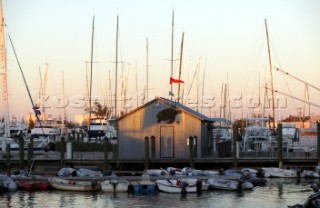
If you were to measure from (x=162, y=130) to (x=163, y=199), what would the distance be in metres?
10.6

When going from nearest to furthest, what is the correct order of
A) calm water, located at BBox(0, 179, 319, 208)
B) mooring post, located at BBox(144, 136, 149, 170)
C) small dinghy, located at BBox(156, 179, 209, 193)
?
calm water, located at BBox(0, 179, 319, 208) < small dinghy, located at BBox(156, 179, 209, 193) < mooring post, located at BBox(144, 136, 149, 170)

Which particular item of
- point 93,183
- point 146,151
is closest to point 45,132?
point 146,151

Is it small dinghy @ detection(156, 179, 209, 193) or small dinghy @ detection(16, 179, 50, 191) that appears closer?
small dinghy @ detection(156, 179, 209, 193)

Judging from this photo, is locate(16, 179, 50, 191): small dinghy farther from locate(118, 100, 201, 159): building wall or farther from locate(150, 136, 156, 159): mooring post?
locate(118, 100, 201, 159): building wall

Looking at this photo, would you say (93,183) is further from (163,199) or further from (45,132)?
(45,132)

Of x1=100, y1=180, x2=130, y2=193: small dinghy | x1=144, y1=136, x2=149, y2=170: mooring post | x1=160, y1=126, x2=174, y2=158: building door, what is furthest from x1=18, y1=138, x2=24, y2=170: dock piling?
x1=100, y1=180, x2=130, y2=193: small dinghy

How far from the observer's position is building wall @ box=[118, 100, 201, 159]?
45406 millimetres

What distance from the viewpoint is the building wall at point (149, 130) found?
45.4 meters

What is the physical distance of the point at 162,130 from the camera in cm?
4559

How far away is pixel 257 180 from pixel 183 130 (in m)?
6.90

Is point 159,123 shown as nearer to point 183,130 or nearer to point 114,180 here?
point 183,130

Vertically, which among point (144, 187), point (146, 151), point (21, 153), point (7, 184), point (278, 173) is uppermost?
point (146, 151)

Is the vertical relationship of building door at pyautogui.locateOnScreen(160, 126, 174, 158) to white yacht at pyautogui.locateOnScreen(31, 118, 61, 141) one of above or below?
below

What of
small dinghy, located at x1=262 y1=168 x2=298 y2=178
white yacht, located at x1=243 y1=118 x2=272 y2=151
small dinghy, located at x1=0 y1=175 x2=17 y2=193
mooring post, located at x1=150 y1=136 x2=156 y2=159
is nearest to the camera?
small dinghy, located at x1=0 y1=175 x2=17 y2=193
